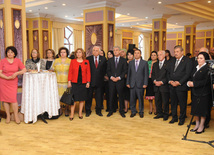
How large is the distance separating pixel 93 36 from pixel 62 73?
4496 mm

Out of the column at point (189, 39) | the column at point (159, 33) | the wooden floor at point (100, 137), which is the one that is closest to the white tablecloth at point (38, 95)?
the wooden floor at point (100, 137)

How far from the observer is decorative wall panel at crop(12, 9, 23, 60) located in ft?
17.6

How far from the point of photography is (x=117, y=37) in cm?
1739

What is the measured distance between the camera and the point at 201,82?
391cm

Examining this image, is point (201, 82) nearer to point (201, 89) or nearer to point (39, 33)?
point (201, 89)

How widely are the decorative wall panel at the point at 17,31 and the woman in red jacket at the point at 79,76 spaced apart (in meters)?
1.53

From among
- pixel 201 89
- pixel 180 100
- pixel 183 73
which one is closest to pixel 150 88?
pixel 180 100

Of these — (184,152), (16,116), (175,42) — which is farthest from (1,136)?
(175,42)

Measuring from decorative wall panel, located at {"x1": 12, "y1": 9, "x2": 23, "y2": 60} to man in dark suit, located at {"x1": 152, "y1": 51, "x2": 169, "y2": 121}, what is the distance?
3.32 metres

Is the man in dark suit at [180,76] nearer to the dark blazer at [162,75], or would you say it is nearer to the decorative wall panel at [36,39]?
the dark blazer at [162,75]

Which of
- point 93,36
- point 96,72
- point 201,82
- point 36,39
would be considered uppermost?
point 36,39

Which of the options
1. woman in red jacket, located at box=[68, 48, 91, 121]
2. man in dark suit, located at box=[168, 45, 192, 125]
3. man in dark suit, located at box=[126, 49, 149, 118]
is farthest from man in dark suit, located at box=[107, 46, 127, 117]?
man in dark suit, located at box=[168, 45, 192, 125]

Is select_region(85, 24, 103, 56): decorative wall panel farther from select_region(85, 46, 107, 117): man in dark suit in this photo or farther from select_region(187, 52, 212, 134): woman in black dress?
select_region(187, 52, 212, 134): woman in black dress

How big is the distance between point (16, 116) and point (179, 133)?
335 cm
